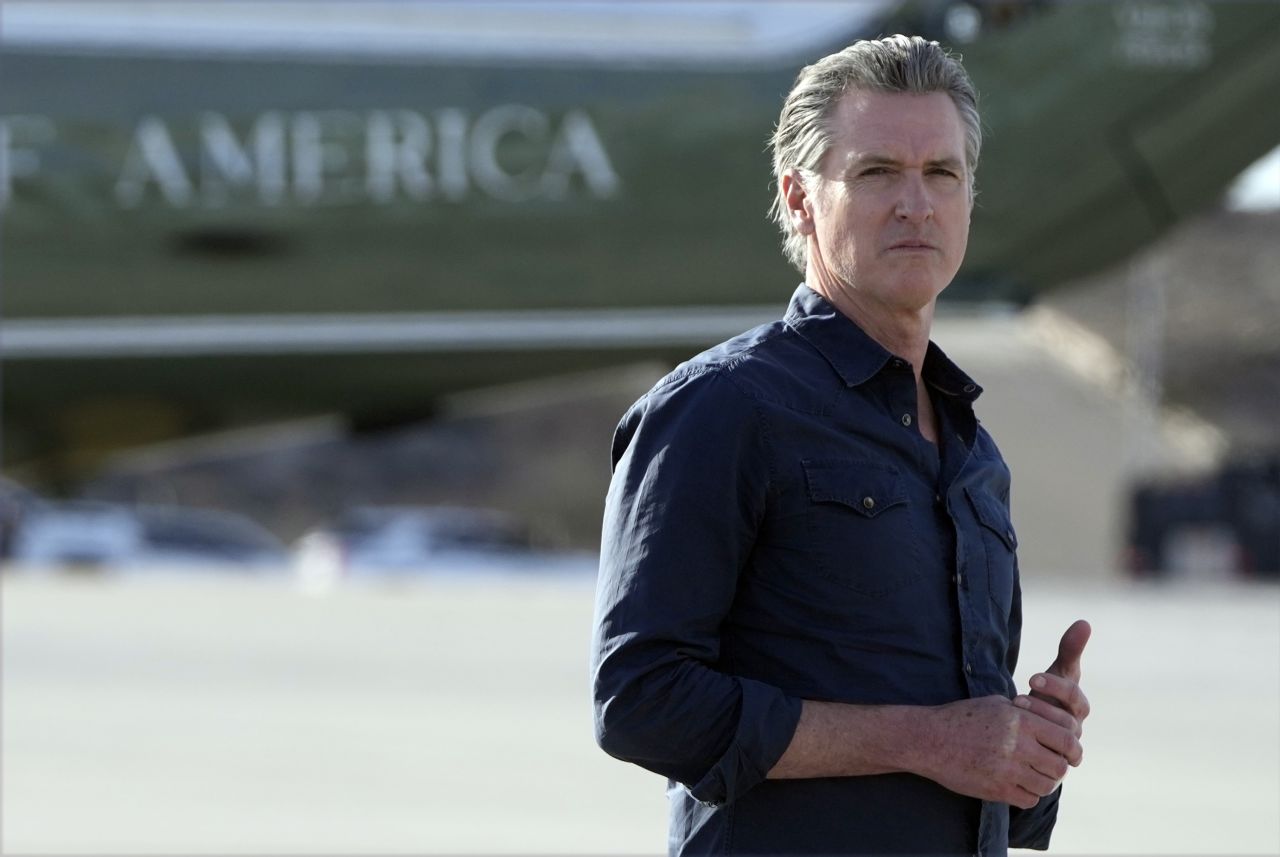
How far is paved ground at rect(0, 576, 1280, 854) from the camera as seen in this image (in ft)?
12.8

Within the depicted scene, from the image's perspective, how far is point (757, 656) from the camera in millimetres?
1557

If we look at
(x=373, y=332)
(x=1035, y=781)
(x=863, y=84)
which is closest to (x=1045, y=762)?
(x=1035, y=781)

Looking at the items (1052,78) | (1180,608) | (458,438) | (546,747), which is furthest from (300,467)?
(546,747)

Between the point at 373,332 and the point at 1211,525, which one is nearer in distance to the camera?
the point at 373,332

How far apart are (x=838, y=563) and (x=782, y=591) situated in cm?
6

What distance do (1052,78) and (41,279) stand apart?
7143mm

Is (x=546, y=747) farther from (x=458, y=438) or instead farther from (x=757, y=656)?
(x=458, y=438)

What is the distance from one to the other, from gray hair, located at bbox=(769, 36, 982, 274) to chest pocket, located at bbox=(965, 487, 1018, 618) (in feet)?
0.98

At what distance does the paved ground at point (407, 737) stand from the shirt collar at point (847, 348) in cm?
225

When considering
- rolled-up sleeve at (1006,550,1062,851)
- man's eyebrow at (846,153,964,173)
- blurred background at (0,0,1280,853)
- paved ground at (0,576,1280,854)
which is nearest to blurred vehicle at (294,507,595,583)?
blurred background at (0,0,1280,853)

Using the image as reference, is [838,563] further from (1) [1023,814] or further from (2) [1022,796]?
(1) [1023,814]

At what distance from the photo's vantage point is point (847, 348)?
163 centimetres

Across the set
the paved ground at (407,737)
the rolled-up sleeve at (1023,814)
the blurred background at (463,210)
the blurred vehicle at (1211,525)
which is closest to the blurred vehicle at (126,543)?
the blurred background at (463,210)

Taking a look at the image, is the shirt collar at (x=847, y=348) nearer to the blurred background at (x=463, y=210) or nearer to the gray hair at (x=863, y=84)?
the gray hair at (x=863, y=84)
